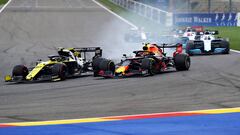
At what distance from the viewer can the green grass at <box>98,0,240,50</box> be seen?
36.6 metres

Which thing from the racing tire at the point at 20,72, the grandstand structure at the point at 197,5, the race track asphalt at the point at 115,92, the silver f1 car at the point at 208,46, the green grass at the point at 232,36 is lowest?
the race track asphalt at the point at 115,92

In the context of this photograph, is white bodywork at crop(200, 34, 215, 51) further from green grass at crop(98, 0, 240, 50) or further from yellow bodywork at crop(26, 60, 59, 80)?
yellow bodywork at crop(26, 60, 59, 80)

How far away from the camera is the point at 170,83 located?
14.9m

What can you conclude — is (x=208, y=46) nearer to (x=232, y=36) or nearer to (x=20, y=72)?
(x=20, y=72)

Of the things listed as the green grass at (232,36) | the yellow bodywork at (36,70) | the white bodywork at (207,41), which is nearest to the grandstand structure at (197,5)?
the green grass at (232,36)

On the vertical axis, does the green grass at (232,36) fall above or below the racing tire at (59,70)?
above

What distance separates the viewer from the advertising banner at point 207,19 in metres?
49.6

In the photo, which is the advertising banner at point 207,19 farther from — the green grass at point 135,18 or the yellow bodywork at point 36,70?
the yellow bodywork at point 36,70

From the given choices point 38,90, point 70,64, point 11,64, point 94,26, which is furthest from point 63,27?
point 38,90

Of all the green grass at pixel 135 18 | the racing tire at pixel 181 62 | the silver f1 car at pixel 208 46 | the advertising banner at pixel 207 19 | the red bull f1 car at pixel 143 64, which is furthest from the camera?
the advertising banner at pixel 207 19

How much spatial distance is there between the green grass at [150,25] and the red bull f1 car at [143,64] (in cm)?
1200

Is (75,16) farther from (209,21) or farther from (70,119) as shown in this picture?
(70,119)

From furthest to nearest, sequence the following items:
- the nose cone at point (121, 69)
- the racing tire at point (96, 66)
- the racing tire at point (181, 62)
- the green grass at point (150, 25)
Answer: the green grass at point (150, 25) → the racing tire at point (181, 62) → the racing tire at point (96, 66) → the nose cone at point (121, 69)

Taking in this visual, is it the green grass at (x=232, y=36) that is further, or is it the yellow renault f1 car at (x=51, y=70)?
the green grass at (x=232, y=36)
